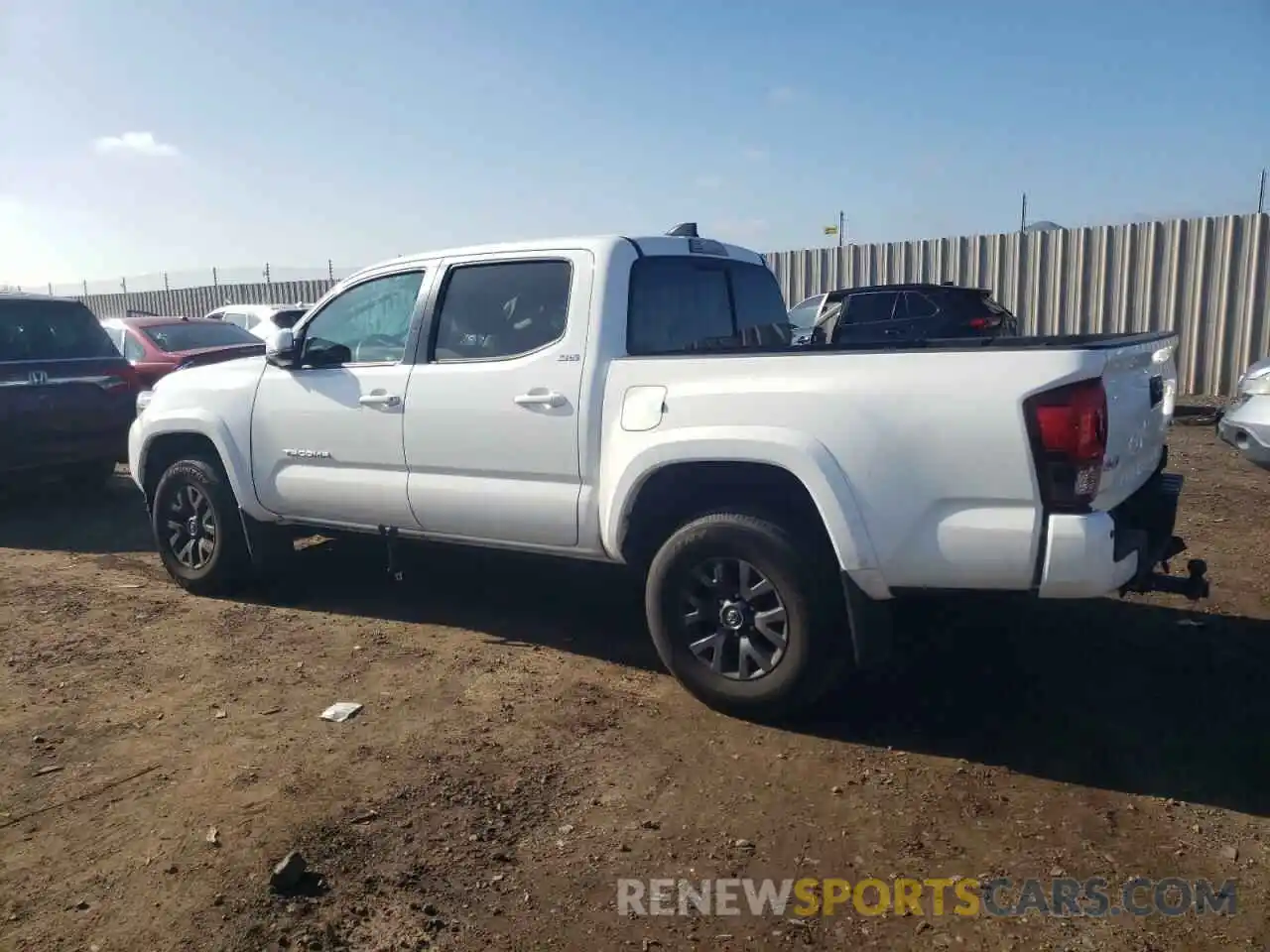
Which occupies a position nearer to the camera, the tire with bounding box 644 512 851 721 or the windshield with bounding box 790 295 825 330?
the tire with bounding box 644 512 851 721

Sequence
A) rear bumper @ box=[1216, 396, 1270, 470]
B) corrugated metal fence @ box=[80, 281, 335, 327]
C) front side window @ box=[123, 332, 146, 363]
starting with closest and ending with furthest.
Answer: rear bumper @ box=[1216, 396, 1270, 470], front side window @ box=[123, 332, 146, 363], corrugated metal fence @ box=[80, 281, 335, 327]

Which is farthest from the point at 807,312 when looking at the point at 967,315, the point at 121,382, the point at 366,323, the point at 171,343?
the point at 366,323

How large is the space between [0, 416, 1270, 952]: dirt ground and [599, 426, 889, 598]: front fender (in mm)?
787

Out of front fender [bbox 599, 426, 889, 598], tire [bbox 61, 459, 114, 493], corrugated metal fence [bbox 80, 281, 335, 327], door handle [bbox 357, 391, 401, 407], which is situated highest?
Answer: corrugated metal fence [bbox 80, 281, 335, 327]

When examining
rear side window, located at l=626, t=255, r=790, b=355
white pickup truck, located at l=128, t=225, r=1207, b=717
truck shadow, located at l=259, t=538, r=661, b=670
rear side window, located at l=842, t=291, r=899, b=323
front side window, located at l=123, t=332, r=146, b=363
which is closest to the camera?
white pickup truck, located at l=128, t=225, r=1207, b=717

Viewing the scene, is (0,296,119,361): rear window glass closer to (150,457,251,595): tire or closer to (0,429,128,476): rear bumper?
(0,429,128,476): rear bumper

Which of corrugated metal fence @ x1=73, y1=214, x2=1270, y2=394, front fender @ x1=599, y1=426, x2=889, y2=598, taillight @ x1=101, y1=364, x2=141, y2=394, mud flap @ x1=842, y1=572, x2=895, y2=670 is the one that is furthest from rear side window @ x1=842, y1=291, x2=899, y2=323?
mud flap @ x1=842, y1=572, x2=895, y2=670

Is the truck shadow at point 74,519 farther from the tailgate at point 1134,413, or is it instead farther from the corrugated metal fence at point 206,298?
the corrugated metal fence at point 206,298

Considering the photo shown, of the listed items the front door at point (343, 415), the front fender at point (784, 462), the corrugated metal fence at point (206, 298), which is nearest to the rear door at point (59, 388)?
the front door at point (343, 415)

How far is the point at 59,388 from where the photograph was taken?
822 cm

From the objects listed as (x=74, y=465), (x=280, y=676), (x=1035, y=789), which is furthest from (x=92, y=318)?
(x=1035, y=789)

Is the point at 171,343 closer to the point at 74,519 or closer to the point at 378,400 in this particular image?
the point at 74,519

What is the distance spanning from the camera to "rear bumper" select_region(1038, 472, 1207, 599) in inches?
131

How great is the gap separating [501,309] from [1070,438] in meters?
2.63
